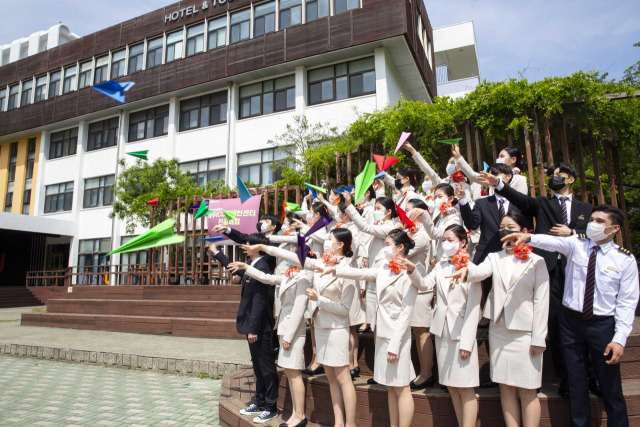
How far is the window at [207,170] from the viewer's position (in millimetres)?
21230

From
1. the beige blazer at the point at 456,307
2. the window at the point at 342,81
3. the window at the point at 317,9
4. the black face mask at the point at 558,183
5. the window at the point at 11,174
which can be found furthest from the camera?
the window at the point at 11,174

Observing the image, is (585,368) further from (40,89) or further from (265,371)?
(40,89)

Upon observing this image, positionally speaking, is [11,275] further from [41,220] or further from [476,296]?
[476,296]

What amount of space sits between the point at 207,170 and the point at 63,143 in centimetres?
1131

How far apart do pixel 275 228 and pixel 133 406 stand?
2.79 metres

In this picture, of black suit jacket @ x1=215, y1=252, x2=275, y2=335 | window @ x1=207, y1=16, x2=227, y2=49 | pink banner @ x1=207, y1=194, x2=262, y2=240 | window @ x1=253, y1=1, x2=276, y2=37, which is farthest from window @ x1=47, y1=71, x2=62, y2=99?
black suit jacket @ x1=215, y1=252, x2=275, y2=335

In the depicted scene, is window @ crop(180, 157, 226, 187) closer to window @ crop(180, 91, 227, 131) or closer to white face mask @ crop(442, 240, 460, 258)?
window @ crop(180, 91, 227, 131)

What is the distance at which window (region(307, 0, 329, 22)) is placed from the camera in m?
18.9

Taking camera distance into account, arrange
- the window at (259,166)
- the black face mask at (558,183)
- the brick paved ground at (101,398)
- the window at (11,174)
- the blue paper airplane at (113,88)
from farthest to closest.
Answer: the window at (11,174) → the window at (259,166) → the blue paper airplane at (113,88) → the brick paved ground at (101,398) → the black face mask at (558,183)

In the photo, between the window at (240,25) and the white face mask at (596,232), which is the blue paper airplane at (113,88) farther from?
the window at (240,25)

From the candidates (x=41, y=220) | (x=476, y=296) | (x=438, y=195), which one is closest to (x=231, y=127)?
(x=41, y=220)

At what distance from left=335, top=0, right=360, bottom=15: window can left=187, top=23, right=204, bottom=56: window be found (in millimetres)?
7066

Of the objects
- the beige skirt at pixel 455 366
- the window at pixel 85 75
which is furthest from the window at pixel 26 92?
the beige skirt at pixel 455 366

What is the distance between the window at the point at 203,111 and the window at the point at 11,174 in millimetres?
13727
